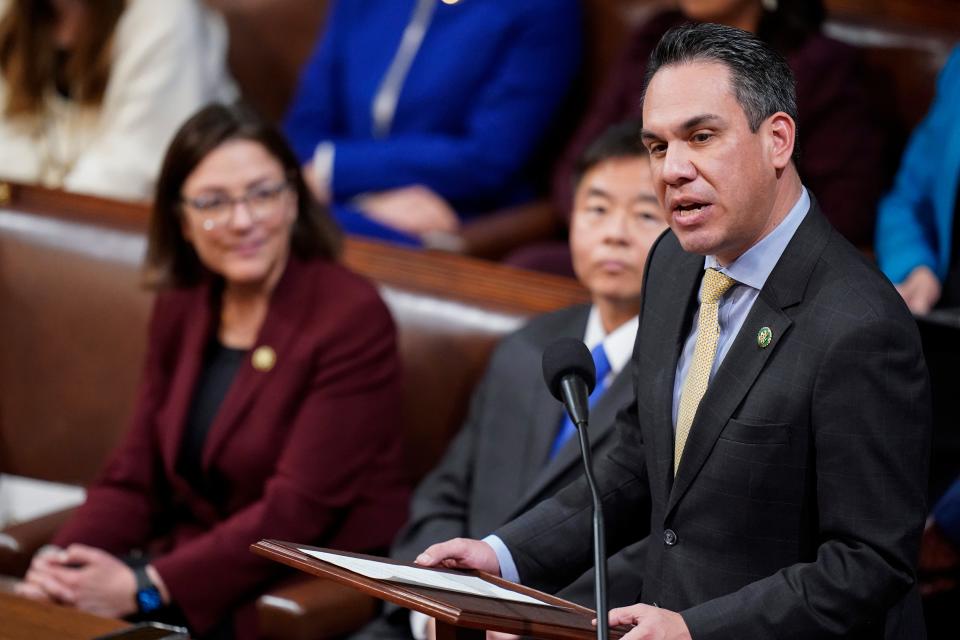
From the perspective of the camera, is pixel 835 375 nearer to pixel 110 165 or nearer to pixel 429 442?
pixel 429 442

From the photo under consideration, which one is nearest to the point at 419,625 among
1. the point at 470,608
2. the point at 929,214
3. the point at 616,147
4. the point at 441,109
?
the point at 616,147

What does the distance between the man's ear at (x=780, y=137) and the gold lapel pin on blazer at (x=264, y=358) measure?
3.86ft

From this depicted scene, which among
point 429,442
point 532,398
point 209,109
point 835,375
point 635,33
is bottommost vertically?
point 429,442

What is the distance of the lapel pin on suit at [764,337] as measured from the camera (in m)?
1.28

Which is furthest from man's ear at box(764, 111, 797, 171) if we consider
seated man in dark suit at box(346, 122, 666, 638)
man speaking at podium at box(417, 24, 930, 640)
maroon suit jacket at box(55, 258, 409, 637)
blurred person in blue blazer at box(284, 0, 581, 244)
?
blurred person in blue blazer at box(284, 0, 581, 244)

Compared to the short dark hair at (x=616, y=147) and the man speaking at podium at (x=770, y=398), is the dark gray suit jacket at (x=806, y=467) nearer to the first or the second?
the man speaking at podium at (x=770, y=398)

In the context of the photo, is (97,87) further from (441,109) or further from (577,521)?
(577,521)

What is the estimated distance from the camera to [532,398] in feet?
6.93

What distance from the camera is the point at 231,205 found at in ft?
7.50

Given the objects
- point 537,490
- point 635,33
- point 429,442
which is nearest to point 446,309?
point 429,442

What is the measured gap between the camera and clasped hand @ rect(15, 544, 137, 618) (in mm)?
2129

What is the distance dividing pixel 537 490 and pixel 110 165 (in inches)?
71.8

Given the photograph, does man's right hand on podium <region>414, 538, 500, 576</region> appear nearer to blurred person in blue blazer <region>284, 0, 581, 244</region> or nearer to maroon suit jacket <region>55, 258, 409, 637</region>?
maroon suit jacket <region>55, 258, 409, 637</region>

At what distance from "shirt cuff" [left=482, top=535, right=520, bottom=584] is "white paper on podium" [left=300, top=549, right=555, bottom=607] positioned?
0.33 ft
